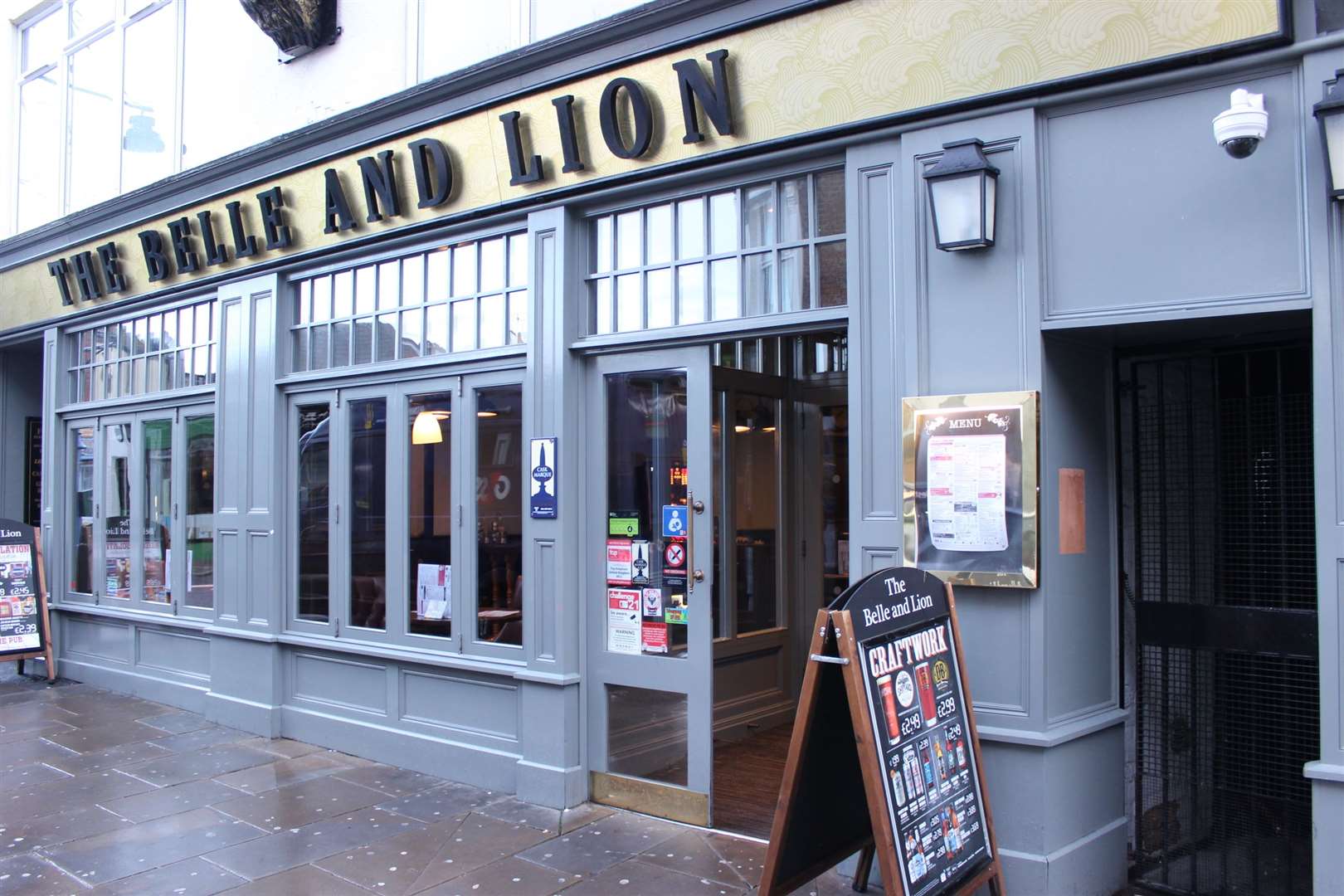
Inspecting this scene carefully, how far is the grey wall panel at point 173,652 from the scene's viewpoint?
29.5 ft

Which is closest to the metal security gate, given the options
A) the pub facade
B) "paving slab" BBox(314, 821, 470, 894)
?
the pub facade

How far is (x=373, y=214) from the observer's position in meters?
7.29

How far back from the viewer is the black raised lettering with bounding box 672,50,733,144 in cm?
554

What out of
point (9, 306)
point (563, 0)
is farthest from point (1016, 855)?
point (9, 306)

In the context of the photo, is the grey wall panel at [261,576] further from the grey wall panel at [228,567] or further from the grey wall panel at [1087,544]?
the grey wall panel at [1087,544]

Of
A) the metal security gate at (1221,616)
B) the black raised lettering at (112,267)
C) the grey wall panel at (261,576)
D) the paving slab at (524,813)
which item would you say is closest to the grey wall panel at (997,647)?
the metal security gate at (1221,616)

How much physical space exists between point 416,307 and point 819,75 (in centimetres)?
339

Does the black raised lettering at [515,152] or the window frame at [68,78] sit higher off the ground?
the window frame at [68,78]

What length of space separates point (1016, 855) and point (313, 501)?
5.59 meters

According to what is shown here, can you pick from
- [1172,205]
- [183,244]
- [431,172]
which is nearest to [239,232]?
[183,244]

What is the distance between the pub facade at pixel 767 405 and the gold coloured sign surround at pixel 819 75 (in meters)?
0.02

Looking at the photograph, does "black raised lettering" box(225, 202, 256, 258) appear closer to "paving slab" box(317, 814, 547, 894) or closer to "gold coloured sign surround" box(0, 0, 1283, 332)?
"gold coloured sign surround" box(0, 0, 1283, 332)

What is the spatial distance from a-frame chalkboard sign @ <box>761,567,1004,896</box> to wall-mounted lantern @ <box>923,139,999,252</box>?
60.2 inches

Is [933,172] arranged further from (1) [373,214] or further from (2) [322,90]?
(2) [322,90]
